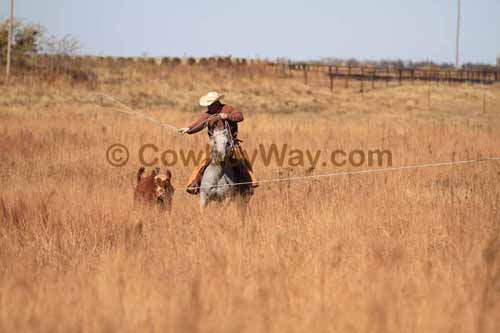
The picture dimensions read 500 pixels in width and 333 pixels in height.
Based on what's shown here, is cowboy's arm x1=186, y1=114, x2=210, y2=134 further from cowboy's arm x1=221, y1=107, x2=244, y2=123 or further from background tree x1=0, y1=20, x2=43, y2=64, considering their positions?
background tree x1=0, y1=20, x2=43, y2=64

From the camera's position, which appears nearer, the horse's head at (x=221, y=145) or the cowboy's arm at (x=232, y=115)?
the horse's head at (x=221, y=145)

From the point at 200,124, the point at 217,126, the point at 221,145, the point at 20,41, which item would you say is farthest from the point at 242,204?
the point at 20,41

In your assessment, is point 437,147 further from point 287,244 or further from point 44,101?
point 44,101

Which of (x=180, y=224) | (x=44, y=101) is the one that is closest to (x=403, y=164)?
(x=180, y=224)

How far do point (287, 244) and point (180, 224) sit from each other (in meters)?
1.65

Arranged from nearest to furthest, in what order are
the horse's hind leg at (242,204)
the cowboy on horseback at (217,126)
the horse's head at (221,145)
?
the horse's hind leg at (242,204), the horse's head at (221,145), the cowboy on horseback at (217,126)

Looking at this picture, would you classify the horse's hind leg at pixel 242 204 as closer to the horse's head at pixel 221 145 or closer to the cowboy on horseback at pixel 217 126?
the cowboy on horseback at pixel 217 126

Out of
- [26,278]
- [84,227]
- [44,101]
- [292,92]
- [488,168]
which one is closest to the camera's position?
[26,278]

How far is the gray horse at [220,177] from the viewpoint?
9.18 metres

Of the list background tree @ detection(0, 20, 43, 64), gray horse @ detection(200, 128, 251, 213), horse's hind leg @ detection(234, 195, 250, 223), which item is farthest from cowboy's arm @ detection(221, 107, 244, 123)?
background tree @ detection(0, 20, 43, 64)

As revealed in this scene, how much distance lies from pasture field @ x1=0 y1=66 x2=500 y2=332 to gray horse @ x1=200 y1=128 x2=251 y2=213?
298mm

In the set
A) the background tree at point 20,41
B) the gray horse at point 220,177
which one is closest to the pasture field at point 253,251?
the gray horse at point 220,177

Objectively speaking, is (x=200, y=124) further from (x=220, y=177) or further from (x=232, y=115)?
(x=220, y=177)

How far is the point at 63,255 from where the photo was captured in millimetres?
6836
